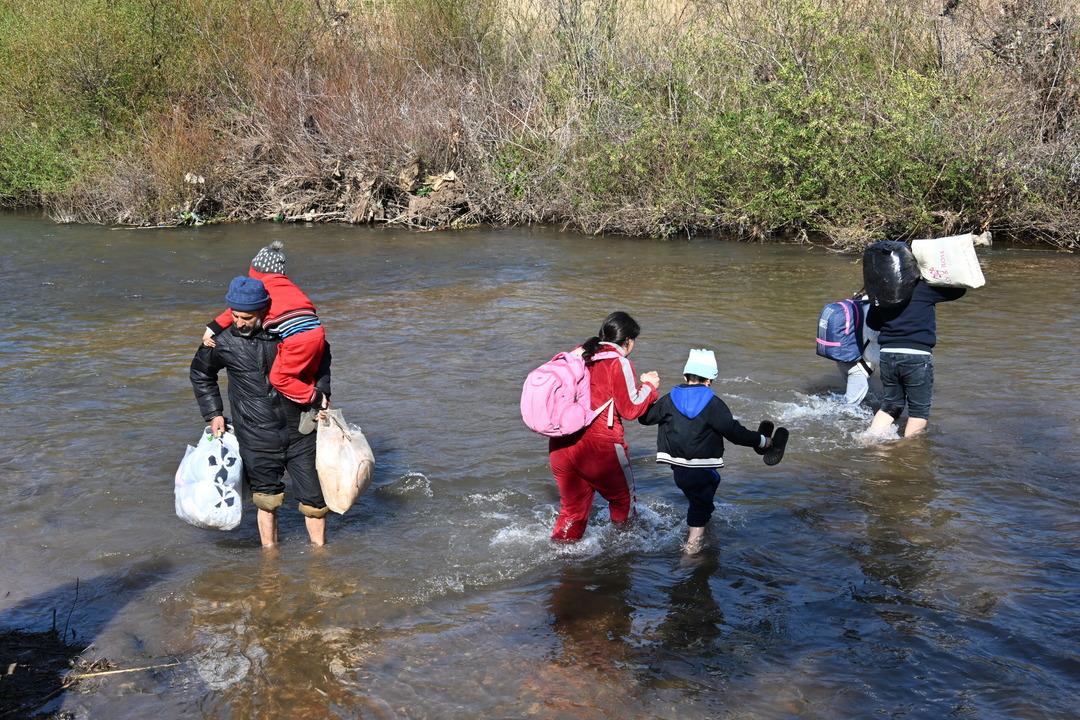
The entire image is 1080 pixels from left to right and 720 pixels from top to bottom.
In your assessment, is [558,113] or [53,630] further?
[558,113]

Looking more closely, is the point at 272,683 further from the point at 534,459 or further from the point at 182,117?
the point at 182,117

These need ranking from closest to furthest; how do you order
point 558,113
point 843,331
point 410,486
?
point 410,486, point 843,331, point 558,113

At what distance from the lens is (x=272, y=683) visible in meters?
4.96

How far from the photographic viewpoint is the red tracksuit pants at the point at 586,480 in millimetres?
5973

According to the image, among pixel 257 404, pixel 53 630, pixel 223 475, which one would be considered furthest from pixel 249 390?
pixel 53 630

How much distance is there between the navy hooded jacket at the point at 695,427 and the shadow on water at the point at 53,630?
3139 mm

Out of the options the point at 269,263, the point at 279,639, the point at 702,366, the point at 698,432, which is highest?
the point at 269,263

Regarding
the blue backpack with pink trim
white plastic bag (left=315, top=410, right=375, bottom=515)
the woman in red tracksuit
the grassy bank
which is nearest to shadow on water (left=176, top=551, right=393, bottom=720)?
white plastic bag (left=315, top=410, right=375, bottom=515)

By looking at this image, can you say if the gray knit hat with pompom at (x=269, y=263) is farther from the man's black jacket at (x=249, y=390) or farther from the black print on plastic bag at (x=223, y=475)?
the black print on plastic bag at (x=223, y=475)

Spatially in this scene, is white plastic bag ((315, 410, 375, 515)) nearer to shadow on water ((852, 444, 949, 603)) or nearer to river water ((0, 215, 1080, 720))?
river water ((0, 215, 1080, 720))

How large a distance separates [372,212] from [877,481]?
16613mm

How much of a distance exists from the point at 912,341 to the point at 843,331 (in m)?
0.76

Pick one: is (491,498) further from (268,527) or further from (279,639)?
(279,639)

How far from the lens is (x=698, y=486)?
6098 mm
